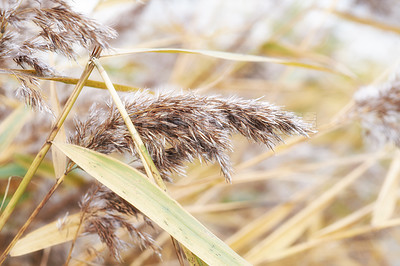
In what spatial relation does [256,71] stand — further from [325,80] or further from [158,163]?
[158,163]

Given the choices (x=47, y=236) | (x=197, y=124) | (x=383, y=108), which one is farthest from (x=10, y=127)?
(x=383, y=108)

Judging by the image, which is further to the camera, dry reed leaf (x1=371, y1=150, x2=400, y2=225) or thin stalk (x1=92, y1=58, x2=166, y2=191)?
dry reed leaf (x1=371, y1=150, x2=400, y2=225)

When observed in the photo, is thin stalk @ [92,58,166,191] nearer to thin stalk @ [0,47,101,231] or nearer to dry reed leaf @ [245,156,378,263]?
thin stalk @ [0,47,101,231]

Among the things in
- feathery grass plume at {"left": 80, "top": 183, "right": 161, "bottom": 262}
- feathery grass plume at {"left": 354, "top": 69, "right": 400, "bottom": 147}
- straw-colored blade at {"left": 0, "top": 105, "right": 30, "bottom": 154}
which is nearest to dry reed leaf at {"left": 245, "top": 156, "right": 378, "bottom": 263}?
feathery grass plume at {"left": 354, "top": 69, "right": 400, "bottom": 147}

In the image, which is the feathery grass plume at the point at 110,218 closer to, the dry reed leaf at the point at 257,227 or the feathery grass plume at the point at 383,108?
the dry reed leaf at the point at 257,227

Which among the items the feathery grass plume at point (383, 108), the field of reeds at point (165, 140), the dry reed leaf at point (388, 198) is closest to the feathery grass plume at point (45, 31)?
the field of reeds at point (165, 140)

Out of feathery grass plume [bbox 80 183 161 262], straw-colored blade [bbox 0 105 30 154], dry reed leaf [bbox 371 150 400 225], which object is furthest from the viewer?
dry reed leaf [bbox 371 150 400 225]

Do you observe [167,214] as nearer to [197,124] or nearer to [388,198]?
[197,124]
